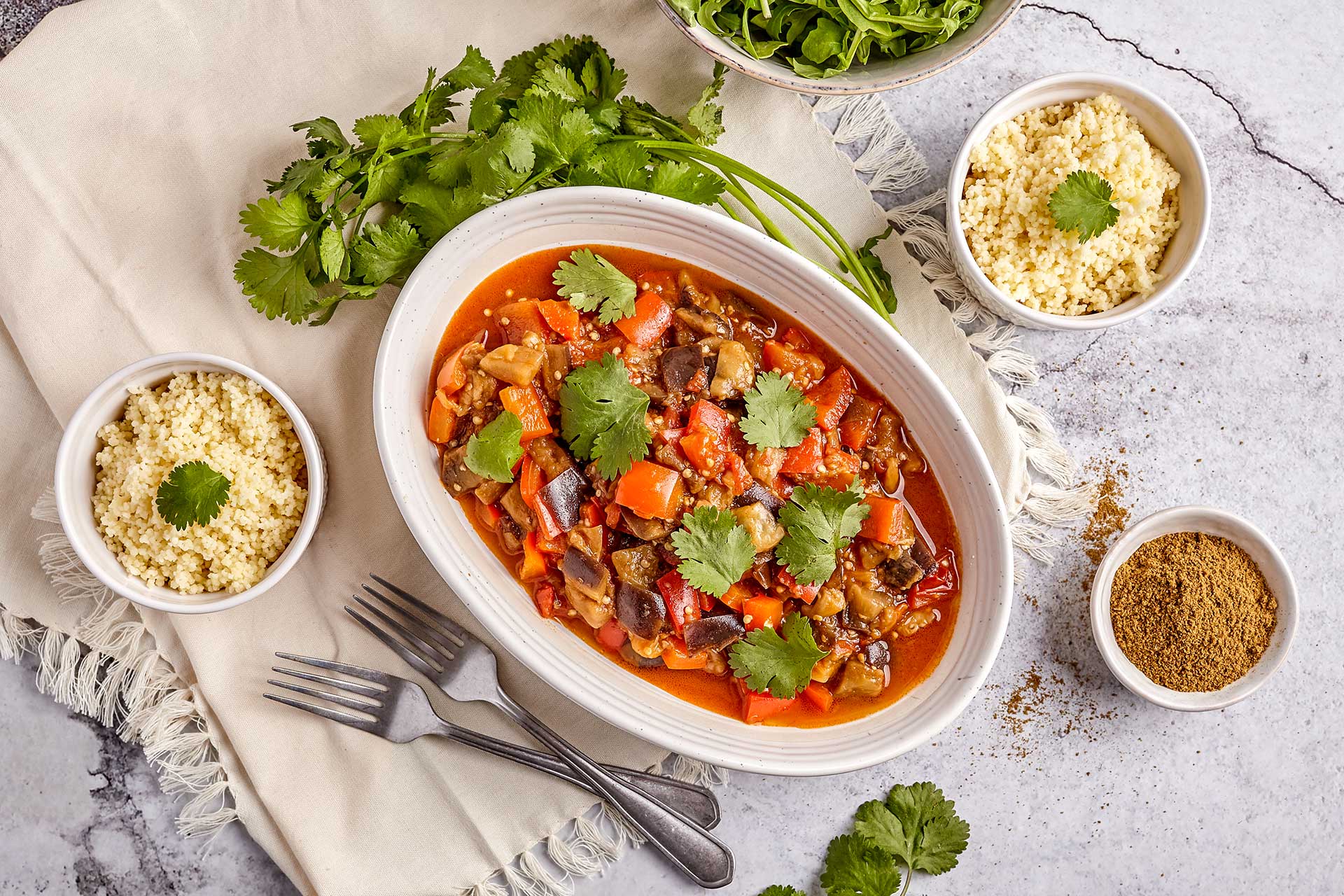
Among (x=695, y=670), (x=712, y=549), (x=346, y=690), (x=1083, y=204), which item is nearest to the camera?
(x=712, y=549)

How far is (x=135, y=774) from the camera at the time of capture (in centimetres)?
359

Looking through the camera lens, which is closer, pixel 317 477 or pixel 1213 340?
pixel 317 477

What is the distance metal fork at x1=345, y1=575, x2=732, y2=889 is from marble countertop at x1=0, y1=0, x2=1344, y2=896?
29 centimetres

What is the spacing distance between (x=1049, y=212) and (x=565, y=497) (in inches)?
77.2

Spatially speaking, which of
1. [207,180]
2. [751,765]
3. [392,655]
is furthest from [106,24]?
[751,765]

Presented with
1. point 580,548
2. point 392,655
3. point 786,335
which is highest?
point 786,335

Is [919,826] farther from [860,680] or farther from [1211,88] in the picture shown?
[1211,88]

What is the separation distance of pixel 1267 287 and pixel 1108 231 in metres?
0.93

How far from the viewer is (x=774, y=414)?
3012 millimetres

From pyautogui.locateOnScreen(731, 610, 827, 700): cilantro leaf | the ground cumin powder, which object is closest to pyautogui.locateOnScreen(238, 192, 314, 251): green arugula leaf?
pyautogui.locateOnScreen(731, 610, 827, 700): cilantro leaf

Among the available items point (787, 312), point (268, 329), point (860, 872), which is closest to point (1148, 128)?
point (787, 312)

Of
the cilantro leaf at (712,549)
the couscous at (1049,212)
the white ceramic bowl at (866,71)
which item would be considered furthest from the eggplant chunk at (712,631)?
the white ceramic bowl at (866,71)

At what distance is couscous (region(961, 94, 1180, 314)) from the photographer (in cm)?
320

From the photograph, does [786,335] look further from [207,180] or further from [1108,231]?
[207,180]
